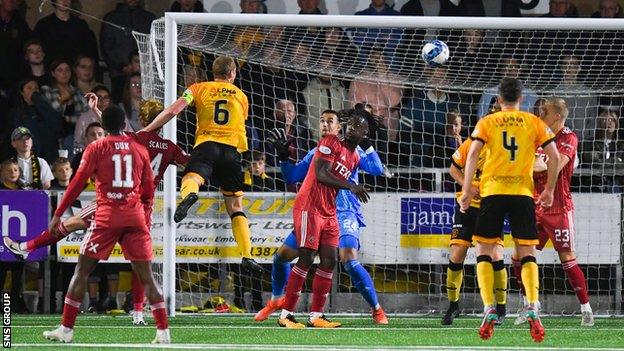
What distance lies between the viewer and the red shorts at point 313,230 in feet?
39.6

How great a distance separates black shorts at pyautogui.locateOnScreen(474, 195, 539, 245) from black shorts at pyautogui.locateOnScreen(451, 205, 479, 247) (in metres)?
2.23

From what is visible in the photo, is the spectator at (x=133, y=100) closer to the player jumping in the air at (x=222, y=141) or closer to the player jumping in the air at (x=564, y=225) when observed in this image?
the player jumping in the air at (x=222, y=141)

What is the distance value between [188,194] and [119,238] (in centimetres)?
223

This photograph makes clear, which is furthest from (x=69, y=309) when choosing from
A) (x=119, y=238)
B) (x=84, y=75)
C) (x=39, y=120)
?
(x=84, y=75)

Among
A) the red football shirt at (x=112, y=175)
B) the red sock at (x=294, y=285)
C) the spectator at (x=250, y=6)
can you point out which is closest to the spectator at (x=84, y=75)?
the spectator at (x=250, y=6)

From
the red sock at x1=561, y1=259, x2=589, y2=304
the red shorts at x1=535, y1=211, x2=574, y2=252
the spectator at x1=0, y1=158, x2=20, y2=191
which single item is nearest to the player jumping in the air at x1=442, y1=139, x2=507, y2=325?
the red shorts at x1=535, y1=211, x2=574, y2=252

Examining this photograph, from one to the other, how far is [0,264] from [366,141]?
431 cm

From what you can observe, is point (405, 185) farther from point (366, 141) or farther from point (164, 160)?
point (164, 160)

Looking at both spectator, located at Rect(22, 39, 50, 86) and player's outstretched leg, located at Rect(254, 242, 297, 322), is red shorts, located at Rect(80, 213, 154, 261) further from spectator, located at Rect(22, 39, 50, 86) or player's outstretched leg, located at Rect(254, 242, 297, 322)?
spectator, located at Rect(22, 39, 50, 86)

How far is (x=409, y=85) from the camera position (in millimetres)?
15789

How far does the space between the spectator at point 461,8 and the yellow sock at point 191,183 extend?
6.11 m

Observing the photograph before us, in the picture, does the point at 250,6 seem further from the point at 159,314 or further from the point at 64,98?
the point at 159,314

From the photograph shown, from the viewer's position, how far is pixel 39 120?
1650 centimetres

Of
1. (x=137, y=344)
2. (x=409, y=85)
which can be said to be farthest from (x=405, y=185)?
(x=137, y=344)
